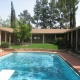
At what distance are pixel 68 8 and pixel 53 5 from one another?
214 inches

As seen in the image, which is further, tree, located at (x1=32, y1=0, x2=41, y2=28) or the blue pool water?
tree, located at (x1=32, y1=0, x2=41, y2=28)

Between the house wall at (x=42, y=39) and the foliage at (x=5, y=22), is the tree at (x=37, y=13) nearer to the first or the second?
the foliage at (x=5, y=22)

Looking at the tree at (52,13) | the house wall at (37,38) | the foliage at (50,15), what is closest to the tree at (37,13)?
the foliage at (50,15)

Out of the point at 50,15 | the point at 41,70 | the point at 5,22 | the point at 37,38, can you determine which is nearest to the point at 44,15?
the point at 50,15

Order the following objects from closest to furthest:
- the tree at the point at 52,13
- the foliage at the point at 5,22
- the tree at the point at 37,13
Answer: the tree at the point at 52,13
the tree at the point at 37,13
the foliage at the point at 5,22

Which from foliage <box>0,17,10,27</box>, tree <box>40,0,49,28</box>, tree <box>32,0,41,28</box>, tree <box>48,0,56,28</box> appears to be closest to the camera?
tree <box>48,0,56,28</box>

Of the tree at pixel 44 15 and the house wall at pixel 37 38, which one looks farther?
the tree at pixel 44 15

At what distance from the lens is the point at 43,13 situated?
5209 cm

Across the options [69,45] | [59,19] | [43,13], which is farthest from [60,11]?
[69,45]

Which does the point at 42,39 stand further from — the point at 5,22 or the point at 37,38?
the point at 5,22

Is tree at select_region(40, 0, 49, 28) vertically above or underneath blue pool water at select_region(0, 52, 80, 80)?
above

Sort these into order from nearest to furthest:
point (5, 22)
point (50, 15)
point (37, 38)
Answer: point (37, 38) < point (50, 15) < point (5, 22)

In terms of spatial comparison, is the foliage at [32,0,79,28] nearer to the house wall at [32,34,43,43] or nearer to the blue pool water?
the house wall at [32,34,43,43]

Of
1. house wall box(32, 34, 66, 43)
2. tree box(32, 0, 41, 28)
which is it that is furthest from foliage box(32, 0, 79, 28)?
house wall box(32, 34, 66, 43)
